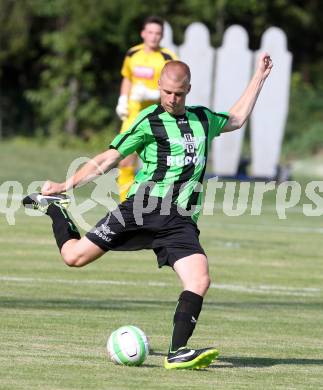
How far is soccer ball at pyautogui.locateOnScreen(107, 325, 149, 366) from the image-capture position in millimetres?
6875

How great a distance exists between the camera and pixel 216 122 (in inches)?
291

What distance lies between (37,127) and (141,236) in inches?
1350

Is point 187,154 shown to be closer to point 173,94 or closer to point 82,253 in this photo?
point 173,94

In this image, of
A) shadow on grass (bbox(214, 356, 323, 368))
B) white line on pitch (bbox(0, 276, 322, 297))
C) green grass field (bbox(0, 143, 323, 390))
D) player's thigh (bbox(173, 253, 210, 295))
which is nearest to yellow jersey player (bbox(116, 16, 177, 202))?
green grass field (bbox(0, 143, 323, 390))

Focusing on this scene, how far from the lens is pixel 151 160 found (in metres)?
7.20

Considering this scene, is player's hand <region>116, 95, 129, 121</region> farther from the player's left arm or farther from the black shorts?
the black shorts

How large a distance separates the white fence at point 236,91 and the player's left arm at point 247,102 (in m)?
17.2

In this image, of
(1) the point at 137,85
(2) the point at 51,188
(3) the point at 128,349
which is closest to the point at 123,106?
(1) the point at 137,85

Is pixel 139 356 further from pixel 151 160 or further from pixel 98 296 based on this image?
pixel 98 296

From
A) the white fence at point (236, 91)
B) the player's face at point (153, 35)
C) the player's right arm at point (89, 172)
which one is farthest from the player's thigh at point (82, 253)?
the white fence at point (236, 91)

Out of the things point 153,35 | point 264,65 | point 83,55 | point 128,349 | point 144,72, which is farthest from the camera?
point 83,55

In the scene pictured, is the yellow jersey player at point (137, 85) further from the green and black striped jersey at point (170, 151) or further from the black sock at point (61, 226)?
the green and black striped jersey at point (170, 151)

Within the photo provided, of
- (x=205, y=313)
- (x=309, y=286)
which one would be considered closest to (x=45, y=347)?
(x=205, y=313)

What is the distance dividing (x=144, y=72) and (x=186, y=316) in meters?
8.58
